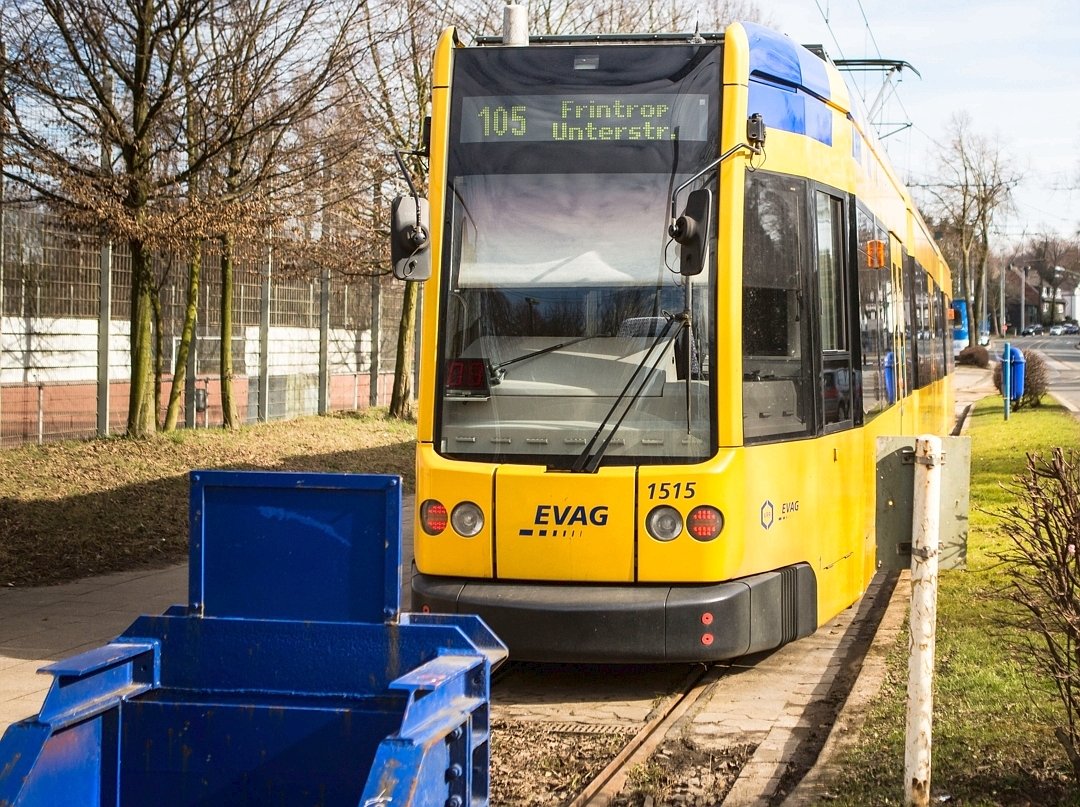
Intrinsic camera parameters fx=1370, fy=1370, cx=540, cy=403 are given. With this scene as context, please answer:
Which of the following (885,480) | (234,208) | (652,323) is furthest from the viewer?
(234,208)

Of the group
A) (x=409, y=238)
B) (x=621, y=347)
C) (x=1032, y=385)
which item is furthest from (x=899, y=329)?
(x=1032, y=385)

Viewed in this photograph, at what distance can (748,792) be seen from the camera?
5.67m

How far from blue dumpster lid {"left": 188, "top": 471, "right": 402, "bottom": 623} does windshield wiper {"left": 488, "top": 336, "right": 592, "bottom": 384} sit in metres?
2.90

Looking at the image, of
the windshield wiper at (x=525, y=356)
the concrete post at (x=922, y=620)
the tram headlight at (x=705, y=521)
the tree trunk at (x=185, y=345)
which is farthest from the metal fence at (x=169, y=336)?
the concrete post at (x=922, y=620)

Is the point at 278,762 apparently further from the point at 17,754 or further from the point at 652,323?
the point at 652,323

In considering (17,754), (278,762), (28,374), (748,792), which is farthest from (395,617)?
(28,374)

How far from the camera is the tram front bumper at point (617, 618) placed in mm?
7145

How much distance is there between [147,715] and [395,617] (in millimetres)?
912

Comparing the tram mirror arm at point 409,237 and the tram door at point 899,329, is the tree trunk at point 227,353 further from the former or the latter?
the tram mirror arm at point 409,237

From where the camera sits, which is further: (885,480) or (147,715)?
(885,480)

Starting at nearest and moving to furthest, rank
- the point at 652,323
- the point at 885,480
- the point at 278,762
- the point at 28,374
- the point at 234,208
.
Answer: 1. the point at 278,762
2. the point at 885,480
3. the point at 652,323
4. the point at 234,208
5. the point at 28,374

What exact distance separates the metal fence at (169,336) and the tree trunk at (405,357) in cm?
111

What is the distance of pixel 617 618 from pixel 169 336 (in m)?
16.0

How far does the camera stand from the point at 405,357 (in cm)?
2744
